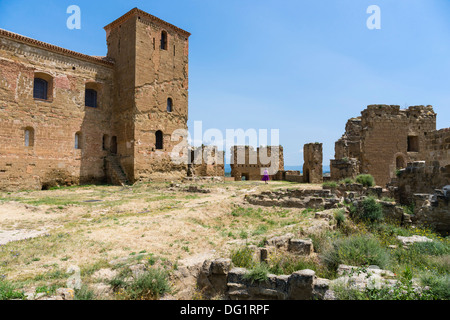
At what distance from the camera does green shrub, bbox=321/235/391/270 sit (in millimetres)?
5609

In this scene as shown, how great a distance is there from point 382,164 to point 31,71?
25.3 metres

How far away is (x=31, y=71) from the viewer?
63.0 feet

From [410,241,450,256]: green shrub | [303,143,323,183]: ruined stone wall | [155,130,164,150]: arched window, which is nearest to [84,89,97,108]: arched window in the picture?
[155,130,164,150]: arched window

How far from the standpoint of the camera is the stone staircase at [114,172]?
21.8 meters

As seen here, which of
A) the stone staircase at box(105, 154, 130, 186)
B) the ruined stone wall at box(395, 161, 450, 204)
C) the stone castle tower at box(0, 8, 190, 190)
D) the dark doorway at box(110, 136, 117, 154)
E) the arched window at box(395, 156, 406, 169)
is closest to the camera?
the ruined stone wall at box(395, 161, 450, 204)

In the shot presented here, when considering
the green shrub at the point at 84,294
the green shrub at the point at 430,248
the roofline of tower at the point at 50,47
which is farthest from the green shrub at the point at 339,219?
the roofline of tower at the point at 50,47

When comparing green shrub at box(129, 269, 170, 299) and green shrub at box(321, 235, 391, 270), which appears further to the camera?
green shrub at box(321, 235, 391, 270)

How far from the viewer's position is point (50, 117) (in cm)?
2009

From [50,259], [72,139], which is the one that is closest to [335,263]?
[50,259]

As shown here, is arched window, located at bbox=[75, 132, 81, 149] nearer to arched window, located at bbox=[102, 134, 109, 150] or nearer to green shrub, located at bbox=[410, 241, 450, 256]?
arched window, located at bbox=[102, 134, 109, 150]

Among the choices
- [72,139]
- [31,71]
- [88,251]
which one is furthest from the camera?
[72,139]

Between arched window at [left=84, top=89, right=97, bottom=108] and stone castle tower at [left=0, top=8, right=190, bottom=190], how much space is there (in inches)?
3.1
